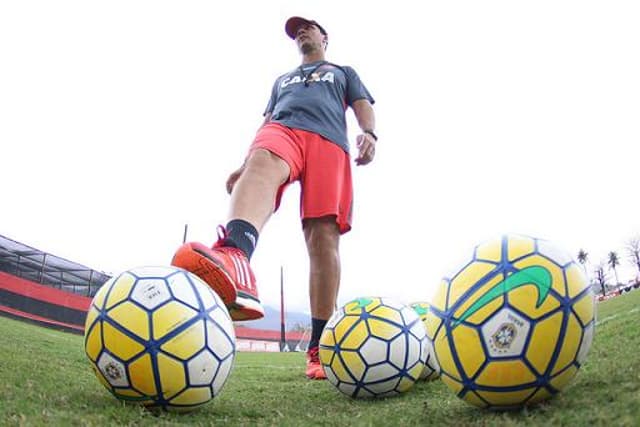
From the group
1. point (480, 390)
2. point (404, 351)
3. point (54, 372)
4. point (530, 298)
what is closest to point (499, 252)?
point (530, 298)

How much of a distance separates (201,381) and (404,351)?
3.41ft

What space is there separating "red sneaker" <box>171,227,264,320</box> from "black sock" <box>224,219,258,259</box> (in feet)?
0.13

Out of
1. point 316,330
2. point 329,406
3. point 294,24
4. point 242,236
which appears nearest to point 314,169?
point 242,236

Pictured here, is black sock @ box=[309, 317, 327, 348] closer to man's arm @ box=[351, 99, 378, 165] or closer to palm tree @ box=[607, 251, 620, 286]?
man's arm @ box=[351, 99, 378, 165]

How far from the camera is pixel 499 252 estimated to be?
158cm

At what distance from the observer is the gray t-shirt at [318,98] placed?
3.24 metres

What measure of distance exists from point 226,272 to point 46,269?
2358cm

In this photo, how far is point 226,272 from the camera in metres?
2.13

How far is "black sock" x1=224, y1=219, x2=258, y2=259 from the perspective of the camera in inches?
96.4

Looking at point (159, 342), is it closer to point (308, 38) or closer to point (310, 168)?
point (310, 168)

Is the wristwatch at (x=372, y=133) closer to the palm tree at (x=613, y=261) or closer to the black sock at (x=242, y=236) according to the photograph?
the black sock at (x=242, y=236)

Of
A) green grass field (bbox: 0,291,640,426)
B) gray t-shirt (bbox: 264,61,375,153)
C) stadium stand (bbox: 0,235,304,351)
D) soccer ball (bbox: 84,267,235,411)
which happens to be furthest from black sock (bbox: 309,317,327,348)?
stadium stand (bbox: 0,235,304,351)

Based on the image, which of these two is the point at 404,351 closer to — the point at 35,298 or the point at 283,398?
the point at 283,398

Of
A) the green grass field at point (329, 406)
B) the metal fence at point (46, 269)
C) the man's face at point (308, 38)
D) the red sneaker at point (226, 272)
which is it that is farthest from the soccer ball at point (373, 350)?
the metal fence at point (46, 269)
